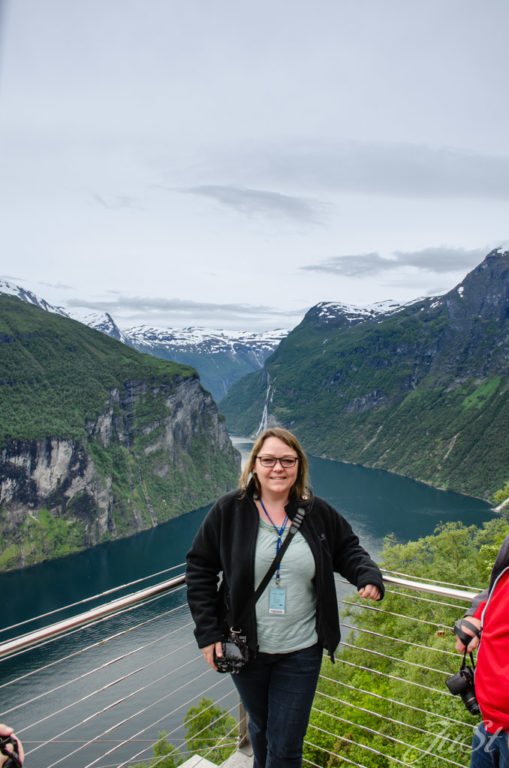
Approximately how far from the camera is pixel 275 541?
293 centimetres

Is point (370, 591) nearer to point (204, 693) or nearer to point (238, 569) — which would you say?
point (238, 569)

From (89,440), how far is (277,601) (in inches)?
4364

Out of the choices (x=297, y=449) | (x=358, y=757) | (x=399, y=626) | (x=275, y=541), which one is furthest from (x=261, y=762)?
(x=399, y=626)

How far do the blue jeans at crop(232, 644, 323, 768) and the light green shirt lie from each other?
72mm

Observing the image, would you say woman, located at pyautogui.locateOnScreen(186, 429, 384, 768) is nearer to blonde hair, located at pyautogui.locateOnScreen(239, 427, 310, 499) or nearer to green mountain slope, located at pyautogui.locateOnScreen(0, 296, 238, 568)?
blonde hair, located at pyautogui.locateOnScreen(239, 427, 310, 499)

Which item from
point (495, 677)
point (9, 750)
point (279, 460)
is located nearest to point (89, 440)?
point (279, 460)

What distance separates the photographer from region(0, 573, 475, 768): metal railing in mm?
3529

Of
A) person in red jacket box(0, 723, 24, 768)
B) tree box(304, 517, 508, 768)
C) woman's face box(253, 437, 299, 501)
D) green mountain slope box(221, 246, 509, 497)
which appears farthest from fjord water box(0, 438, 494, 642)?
person in red jacket box(0, 723, 24, 768)

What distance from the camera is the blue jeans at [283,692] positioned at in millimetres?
2928

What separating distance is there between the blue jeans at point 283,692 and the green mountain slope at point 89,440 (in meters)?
80.0

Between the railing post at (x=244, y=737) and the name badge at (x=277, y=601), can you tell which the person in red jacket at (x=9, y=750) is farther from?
the railing post at (x=244, y=737)

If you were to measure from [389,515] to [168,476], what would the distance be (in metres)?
54.4

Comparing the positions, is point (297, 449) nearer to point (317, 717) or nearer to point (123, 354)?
point (317, 717)

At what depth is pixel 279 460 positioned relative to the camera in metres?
3.01
